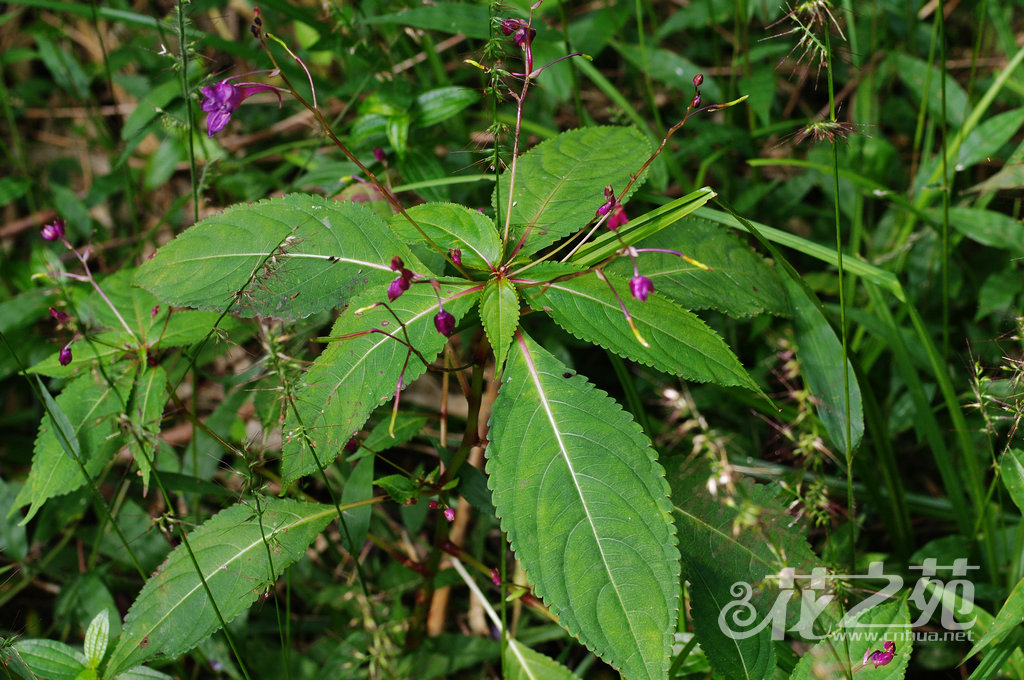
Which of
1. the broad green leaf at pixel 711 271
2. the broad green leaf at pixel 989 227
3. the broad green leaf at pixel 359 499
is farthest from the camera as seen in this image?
the broad green leaf at pixel 989 227

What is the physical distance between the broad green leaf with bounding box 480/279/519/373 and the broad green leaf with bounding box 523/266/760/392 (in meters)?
0.07

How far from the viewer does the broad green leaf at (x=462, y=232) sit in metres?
1.66

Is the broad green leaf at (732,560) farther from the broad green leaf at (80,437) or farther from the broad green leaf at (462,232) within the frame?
the broad green leaf at (80,437)

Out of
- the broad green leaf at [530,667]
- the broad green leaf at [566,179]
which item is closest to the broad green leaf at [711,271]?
the broad green leaf at [566,179]

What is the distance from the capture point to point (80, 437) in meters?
1.99

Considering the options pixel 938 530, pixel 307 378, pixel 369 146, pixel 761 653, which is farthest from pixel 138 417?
pixel 938 530

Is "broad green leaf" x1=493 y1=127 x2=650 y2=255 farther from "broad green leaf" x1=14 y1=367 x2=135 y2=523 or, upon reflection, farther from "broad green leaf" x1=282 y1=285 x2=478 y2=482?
"broad green leaf" x1=14 y1=367 x2=135 y2=523

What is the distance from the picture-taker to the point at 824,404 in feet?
6.53

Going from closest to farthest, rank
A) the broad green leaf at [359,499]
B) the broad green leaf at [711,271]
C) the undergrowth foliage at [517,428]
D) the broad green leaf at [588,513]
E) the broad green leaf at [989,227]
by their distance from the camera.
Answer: the broad green leaf at [588,513]
the undergrowth foliage at [517,428]
the broad green leaf at [711,271]
the broad green leaf at [359,499]
the broad green leaf at [989,227]

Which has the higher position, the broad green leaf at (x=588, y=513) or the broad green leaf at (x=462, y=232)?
the broad green leaf at (x=462, y=232)

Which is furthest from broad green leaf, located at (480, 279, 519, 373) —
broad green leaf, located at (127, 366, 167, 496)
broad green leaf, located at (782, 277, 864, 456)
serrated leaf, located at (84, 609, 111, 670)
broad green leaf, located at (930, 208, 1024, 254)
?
broad green leaf, located at (930, 208, 1024, 254)

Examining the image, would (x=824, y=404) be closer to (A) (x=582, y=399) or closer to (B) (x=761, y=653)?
(B) (x=761, y=653)

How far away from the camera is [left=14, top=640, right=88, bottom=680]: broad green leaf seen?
5.81 ft

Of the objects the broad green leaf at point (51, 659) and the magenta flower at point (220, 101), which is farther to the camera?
the broad green leaf at point (51, 659)
